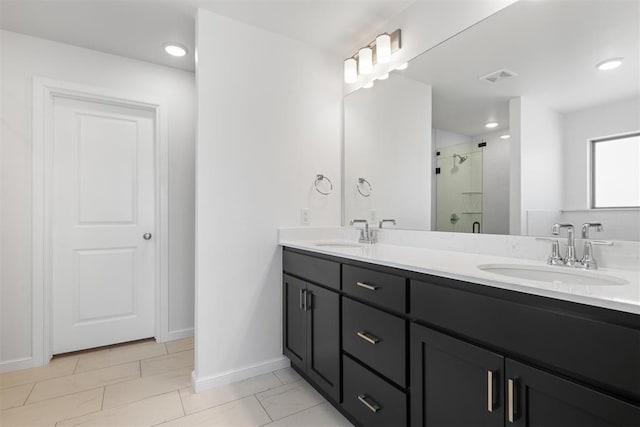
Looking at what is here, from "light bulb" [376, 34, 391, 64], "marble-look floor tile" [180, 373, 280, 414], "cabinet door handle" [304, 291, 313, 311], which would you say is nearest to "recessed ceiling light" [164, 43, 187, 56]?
"light bulb" [376, 34, 391, 64]

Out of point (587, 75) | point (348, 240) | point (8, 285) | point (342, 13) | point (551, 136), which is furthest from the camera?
point (348, 240)

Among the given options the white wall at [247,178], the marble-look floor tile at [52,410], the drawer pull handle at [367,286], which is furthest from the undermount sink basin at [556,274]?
the marble-look floor tile at [52,410]

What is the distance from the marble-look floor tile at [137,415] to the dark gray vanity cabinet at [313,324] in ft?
2.43

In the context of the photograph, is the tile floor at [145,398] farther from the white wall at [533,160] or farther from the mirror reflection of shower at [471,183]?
the white wall at [533,160]

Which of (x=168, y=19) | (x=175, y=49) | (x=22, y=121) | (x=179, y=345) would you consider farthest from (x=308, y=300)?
(x=22, y=121)

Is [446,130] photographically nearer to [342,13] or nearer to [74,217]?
[342,13]

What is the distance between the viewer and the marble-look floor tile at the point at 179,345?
8.29 feet

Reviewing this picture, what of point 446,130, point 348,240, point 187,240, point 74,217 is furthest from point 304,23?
point 74,217

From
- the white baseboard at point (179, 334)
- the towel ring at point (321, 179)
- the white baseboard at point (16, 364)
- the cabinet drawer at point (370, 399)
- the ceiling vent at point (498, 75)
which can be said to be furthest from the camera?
the white baseboard at point (179, 334)

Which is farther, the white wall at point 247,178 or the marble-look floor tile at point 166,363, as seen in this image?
the marble-look floor tile at point 166,363

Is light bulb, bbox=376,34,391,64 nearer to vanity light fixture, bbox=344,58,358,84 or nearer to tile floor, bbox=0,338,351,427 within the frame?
vanity light fixture, bbox=344,58,358,84

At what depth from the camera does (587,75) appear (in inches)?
48.0

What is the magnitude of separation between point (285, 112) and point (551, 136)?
1.62 meters

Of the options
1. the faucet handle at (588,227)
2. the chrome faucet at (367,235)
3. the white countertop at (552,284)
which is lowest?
the white countertop at (552,284)
